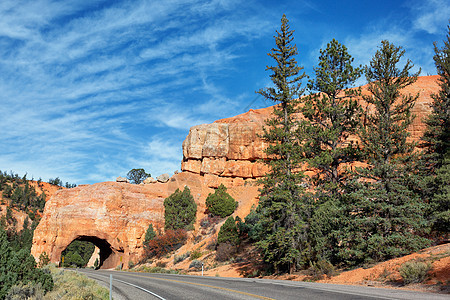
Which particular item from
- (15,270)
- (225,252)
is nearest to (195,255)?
(225,252)

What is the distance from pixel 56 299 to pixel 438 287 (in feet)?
40.8

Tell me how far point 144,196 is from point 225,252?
26.7 metres

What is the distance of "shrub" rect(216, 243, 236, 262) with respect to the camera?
34.8 metres

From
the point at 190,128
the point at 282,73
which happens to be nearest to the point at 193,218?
the point at 190,128

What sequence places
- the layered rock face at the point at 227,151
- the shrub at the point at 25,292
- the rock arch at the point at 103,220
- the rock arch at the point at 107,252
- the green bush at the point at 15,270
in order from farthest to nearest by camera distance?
the layered rock face at the point at 227,151
the rock arch at the point at 107,252
the rock arch at the point at 103,220
the green bush at the point at 15,270
the shrub at the point at 25,292

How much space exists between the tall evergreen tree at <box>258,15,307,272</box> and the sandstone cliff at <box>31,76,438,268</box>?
23.1 m

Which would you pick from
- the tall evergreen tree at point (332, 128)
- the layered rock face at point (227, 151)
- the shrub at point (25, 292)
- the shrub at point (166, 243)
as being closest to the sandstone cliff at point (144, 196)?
the layered rock face at point (227, 151)

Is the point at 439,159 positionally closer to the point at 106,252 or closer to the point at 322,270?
the point at 322,270

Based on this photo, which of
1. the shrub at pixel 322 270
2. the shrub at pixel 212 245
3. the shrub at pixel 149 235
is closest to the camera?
the shrub at pixel 322 270

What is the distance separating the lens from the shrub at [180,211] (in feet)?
173

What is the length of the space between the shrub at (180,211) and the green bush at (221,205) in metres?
2.78

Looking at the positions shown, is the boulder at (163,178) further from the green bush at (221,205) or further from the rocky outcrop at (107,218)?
the green bush at (221,205)

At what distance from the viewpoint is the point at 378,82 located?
22047 millimetres

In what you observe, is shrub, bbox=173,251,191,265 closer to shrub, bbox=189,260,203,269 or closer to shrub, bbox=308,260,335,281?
shrub, bbox=189,260,203,269
